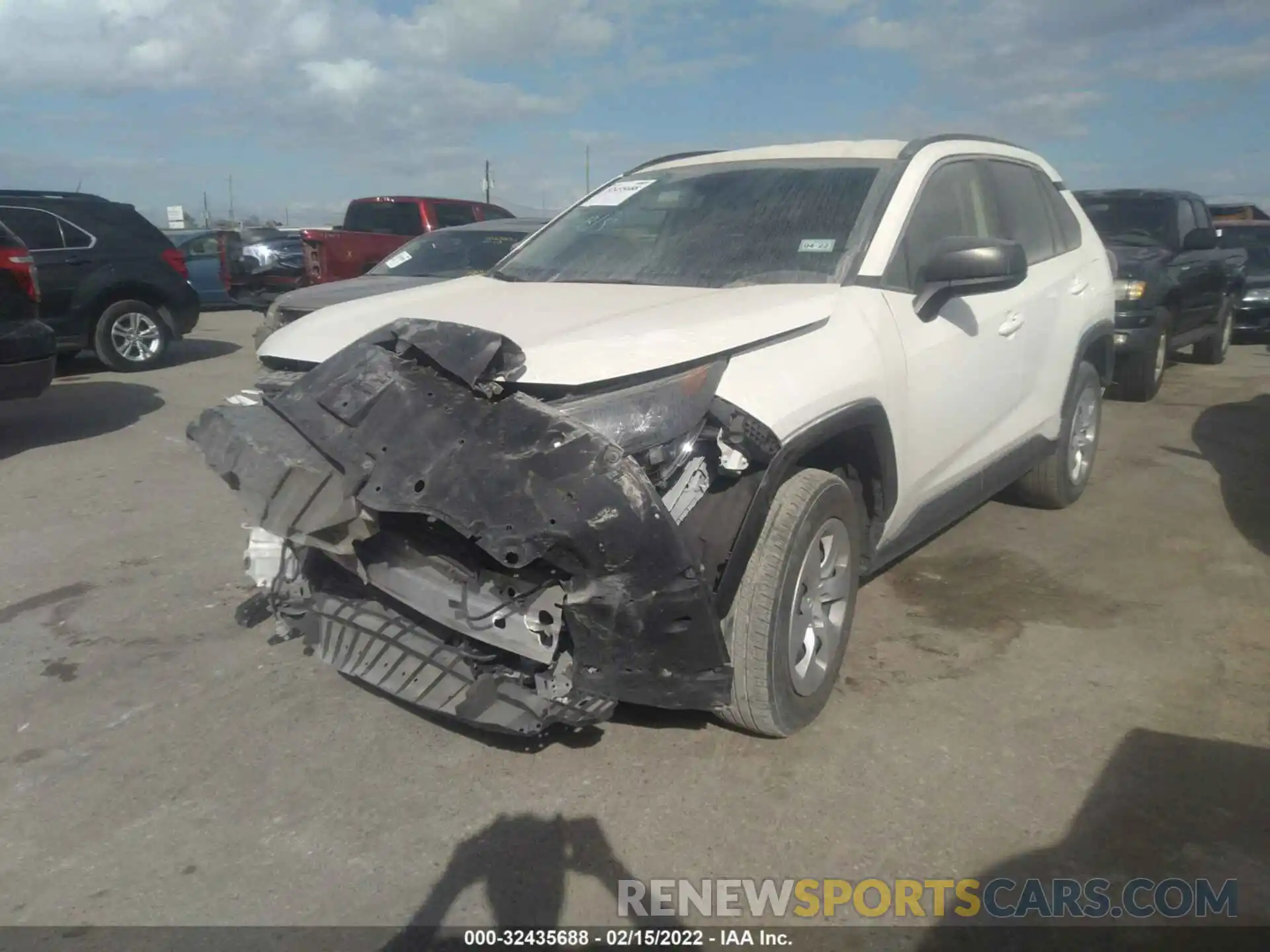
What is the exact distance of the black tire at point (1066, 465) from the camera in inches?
207

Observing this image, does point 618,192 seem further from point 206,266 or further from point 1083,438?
point 206,266

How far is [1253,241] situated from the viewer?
13.8m

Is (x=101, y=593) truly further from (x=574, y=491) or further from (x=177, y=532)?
(x=574, y=491)

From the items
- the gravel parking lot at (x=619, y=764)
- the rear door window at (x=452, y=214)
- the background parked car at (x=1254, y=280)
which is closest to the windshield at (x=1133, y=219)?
the background parked car at (x=1254, y=280)

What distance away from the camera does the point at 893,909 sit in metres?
2.56

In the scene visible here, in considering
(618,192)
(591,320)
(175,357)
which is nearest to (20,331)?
(618,192)

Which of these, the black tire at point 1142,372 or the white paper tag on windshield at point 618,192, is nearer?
the white paper tag on windshield at point 618,192

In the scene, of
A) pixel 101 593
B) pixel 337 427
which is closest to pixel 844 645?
pixel 337 427

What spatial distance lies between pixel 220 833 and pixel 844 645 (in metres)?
2.06

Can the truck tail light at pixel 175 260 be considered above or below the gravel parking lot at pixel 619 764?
above

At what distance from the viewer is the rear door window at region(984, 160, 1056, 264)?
4727 mm

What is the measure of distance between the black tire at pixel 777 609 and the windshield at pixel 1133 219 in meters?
7.94

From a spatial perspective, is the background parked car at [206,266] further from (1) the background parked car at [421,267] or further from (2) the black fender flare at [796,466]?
(2) the black fender flare at [796,466]

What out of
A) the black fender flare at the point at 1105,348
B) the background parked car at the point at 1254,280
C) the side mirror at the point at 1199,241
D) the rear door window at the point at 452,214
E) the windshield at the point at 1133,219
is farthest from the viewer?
the rear door window at the point at 452,214
